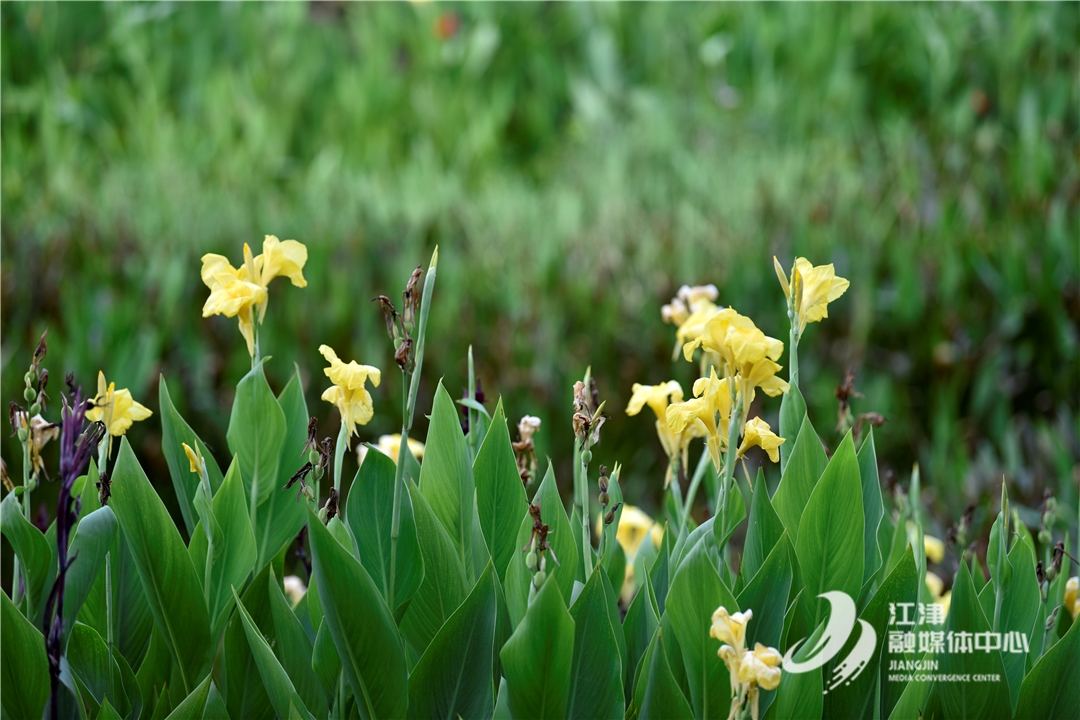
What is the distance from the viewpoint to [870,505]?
1158 mm

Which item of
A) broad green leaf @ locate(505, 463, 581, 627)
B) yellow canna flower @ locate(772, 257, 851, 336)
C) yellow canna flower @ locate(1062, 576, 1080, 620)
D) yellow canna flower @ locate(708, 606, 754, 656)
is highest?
yellow canna flower @ locate(772, 257, 851, 336)

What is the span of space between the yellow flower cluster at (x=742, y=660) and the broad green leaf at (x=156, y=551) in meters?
0.53

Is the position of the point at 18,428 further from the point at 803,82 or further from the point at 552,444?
the point at 803,82

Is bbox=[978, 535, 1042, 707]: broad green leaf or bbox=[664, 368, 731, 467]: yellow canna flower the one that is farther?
bbox=[978, 535, 1042, 707]: broad green leaf

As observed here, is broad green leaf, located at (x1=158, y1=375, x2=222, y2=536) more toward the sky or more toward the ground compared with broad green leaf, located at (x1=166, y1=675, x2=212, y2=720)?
more toward the sky

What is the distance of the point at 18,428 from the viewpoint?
1032 millimetres

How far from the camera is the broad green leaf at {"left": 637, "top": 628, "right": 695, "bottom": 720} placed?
2.94 ft

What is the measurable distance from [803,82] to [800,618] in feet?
15.3

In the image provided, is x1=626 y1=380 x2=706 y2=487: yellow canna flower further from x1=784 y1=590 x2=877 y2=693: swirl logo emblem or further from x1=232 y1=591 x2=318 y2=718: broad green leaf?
x1=232 y1=591 x2=318 y2=718: broad green leaf

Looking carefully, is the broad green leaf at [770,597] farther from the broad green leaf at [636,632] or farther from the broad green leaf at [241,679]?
the broad green leaf at [241,679]

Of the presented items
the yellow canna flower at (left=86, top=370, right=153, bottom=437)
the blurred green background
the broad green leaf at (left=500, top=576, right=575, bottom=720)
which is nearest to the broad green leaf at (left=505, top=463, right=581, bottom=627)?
the broad green leaf at (left=500, top=576, right=575, bottom=720)

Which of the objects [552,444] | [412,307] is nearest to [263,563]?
[412,307]

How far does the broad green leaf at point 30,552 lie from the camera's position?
3.20 ft

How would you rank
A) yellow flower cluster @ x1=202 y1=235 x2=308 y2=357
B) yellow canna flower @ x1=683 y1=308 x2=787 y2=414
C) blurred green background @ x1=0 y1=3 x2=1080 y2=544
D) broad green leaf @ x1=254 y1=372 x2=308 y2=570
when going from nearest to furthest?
1. yellow canna flower @ x1=683 y1=308 x2=787 y2=414
2. yellow flower cluster @ x1=202 y1=235 x2=308 y2=357
3. broad green leaf @ x1=254 y1=372 x2=308 y2=570
4. blurred green background @ x1=0 y1=3 x2=1080 y2=544
